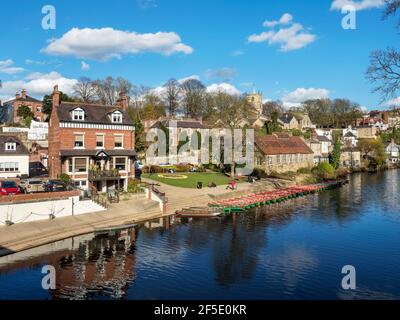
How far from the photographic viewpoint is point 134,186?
44625 millimetres

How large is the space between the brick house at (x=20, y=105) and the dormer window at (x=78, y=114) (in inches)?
1848

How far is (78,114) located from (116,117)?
4.57 m

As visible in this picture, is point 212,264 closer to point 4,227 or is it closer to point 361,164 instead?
point 4,227

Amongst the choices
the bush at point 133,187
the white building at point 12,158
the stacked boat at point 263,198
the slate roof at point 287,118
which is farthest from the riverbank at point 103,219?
the slate roof at point 287,118

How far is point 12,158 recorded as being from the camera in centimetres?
4500

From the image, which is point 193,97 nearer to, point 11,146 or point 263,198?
point 263,198

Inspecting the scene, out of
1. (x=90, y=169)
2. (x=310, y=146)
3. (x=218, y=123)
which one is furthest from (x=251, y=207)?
(x=310, y=146)

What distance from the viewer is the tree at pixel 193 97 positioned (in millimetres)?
114188

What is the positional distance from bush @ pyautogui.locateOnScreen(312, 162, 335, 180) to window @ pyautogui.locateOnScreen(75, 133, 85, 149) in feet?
162

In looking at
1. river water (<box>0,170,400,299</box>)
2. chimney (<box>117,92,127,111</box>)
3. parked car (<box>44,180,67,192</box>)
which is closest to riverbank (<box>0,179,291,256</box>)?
river water (<box>0,170,400,299</box>)

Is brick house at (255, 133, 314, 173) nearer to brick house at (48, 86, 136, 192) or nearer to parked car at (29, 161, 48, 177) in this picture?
brick house at (48, 86, 136, 192)

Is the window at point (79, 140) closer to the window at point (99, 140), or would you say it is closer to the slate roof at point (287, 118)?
the window at point (99, 140)

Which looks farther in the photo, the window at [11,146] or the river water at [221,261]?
the window at [11,146]

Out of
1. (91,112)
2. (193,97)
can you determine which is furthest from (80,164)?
(193,97)
